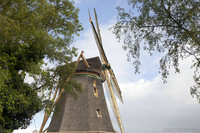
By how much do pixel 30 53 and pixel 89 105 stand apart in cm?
693

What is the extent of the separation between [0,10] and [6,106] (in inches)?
174

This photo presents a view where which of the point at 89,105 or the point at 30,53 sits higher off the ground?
the point at 30,53

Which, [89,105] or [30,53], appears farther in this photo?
[89,105]

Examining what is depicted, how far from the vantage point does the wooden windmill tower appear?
570 inches

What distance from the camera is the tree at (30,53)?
27.0 feet

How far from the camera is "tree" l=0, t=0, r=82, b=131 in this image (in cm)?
A: 823

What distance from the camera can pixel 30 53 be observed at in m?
10.5

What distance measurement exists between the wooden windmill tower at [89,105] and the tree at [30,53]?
9.07ft

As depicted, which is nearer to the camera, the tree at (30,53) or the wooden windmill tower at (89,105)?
the tree at (30,53)

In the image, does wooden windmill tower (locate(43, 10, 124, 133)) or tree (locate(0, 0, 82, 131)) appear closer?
tree (locate(0, 0, 82, 131))

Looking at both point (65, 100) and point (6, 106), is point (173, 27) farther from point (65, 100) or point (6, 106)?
point (65, 100)

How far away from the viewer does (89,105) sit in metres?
15.3

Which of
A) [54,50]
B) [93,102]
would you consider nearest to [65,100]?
[93,102]

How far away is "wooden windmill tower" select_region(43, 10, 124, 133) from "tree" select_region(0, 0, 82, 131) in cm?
276
